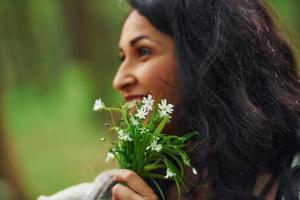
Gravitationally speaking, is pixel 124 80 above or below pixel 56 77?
above

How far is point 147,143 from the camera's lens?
2.95 m

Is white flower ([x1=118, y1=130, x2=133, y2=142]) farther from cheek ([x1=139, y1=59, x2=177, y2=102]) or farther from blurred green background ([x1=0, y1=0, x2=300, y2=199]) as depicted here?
blurred green background ([x1=0, y1=0, x2=300, y2=199])

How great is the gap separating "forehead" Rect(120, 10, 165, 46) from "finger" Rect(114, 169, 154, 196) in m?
0.62

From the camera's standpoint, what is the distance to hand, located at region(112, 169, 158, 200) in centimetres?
289

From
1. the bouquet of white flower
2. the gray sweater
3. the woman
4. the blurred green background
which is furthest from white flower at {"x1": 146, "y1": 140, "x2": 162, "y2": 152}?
the blurred green background

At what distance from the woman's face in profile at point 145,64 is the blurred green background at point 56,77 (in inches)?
228

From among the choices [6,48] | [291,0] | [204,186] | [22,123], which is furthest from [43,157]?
[204,186]

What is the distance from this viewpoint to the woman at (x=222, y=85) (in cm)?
310

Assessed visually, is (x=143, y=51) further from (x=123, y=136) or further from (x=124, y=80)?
(x=123, y=136)

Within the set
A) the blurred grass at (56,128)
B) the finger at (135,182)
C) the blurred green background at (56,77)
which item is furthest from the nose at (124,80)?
the blurred grass at (56,128)

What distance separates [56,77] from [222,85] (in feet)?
29.5

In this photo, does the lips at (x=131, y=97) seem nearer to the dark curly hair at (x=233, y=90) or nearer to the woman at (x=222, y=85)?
the woman at (x=222, y=85)

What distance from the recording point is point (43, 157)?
35.8ft

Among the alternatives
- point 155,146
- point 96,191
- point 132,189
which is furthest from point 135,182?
point 96,191
